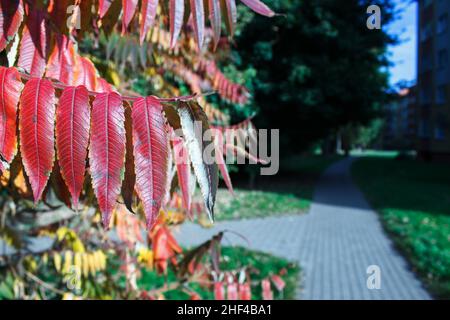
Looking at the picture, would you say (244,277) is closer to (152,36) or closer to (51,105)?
(152,36)

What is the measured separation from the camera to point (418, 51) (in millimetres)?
30703

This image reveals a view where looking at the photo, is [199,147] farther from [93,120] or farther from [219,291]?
[219,291]

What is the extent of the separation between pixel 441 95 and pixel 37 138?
31.0m

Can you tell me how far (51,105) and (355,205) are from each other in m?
12.5

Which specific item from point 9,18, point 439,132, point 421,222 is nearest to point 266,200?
point 421,222

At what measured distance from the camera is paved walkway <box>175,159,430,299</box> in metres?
5.31

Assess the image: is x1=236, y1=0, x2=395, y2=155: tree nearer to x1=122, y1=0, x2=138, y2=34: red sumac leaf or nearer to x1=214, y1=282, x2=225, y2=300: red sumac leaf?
x1=214, y1=282, x2=225, y2=300: red sumac leaf

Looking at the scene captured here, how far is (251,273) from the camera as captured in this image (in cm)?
444

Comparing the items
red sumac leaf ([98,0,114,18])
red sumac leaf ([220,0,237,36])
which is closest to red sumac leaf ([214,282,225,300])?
red sumac leaf ([220,0,237,36])

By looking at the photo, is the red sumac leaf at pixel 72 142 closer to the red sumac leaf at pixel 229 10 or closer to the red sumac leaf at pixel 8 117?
the red sumac leaf at pixel 8 117

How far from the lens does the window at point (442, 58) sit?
26289mm

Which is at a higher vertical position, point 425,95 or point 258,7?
point 425,95

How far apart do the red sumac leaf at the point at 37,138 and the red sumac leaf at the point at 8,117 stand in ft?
0.09

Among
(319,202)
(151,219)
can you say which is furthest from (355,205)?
(151,219)
